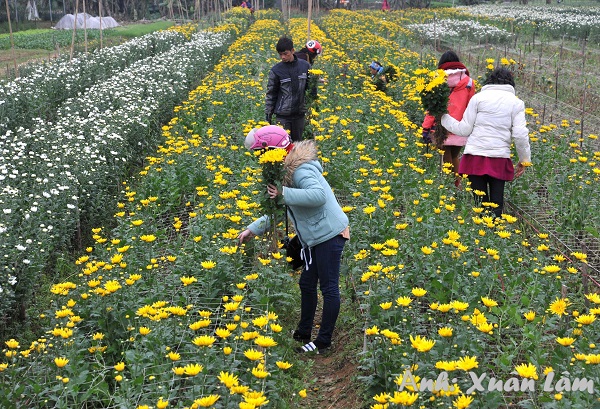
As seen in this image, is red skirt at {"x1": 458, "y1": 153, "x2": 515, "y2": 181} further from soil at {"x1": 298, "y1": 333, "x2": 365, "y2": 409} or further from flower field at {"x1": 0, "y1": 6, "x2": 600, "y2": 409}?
soil at {"x1": 298, "y1": 333, "x2": 365, "y2": 409}

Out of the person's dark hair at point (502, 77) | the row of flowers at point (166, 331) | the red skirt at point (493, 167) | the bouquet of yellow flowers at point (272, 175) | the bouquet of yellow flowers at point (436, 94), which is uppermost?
the person's dark hair at point (502, 77)

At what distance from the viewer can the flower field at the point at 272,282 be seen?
3328mm

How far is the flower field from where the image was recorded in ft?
Answer: 10.9

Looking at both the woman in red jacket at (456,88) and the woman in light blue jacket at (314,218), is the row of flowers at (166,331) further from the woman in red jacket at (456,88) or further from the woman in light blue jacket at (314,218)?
the woman in red jacket at (456,88)

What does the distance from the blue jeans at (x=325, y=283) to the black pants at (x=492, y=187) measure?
2347mm

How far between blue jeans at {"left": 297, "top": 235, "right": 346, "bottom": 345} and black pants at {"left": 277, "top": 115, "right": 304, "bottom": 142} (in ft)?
12.6

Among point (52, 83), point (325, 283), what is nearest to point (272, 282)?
point (325, 283)

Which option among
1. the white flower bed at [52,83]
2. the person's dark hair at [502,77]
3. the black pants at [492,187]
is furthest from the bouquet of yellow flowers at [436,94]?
the white flower bed at [52,83]

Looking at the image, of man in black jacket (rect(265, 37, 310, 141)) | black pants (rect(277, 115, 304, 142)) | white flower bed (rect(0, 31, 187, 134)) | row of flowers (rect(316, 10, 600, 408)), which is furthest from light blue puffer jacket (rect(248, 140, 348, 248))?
white flower bed (rect(0, 31, 187, 134))

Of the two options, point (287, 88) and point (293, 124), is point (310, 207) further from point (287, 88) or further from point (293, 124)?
point (293, 124)

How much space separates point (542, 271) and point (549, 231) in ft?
7.19

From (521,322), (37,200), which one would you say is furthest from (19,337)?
(521,322)

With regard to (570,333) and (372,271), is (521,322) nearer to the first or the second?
(570,333)

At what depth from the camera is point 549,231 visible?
6.21 m
